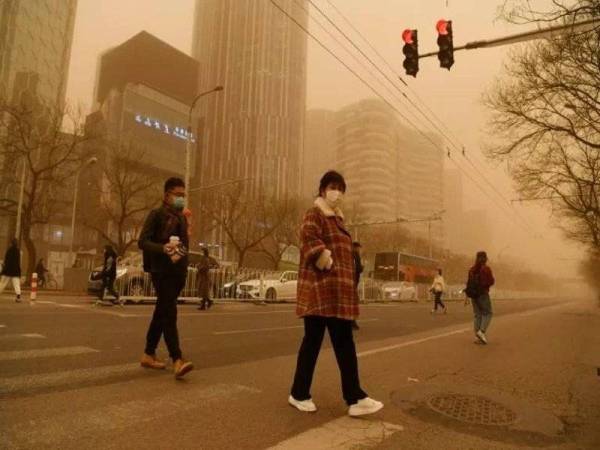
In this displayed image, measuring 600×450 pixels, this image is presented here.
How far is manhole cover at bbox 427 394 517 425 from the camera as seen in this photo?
4211 mm

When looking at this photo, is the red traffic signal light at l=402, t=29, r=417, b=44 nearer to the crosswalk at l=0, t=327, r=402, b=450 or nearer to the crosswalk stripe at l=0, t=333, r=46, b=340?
the crosswalk at l=0, t=327, r=402, b=450

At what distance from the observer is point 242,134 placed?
155 metres

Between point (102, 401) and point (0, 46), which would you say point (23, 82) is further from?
point (102, 401)

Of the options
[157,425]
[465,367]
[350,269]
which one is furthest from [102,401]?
[465,367]

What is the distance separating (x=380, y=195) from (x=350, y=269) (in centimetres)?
9818

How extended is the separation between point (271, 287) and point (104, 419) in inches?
752

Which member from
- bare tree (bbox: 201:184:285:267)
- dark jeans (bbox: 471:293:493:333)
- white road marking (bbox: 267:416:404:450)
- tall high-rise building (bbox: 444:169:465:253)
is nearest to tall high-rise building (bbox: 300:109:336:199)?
tall high-rise building (bbox: 444:169:465:253)

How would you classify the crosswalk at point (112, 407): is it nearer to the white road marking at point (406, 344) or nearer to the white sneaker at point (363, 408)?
the white sneaker at point (363, 408)

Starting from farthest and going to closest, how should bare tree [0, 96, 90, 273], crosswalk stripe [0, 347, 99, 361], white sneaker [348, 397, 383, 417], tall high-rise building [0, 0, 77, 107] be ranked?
tall high-rise building [0, 0, 77, 107] < bare tree [0, 96, 90, 273] < crosswalk stripe [0, 347, 99, 361] < white sneaker [348, 397, 383, 417]

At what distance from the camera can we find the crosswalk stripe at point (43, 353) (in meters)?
5.57

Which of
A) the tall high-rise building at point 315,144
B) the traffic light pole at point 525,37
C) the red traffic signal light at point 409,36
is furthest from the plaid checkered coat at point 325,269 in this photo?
the tall high-rise building at point 315,144

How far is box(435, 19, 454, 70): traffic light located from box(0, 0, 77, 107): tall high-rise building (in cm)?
4528

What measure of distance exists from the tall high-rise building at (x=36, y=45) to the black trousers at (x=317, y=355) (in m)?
50.3

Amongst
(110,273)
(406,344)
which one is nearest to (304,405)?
(406,344)
